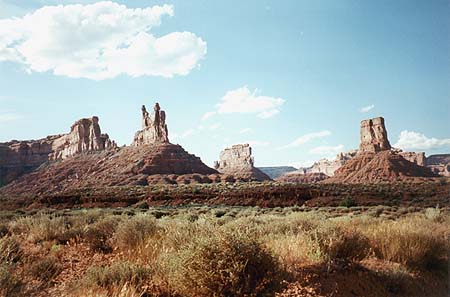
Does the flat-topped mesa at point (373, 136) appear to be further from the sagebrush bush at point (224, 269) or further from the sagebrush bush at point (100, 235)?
the sagebrush bush at point (224, 269)

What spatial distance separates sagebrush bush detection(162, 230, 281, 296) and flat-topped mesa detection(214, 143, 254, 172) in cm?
15865

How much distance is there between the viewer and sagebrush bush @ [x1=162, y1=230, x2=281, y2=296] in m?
4.64

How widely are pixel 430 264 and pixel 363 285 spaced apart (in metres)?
2.73

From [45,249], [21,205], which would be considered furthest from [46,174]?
[45,249]

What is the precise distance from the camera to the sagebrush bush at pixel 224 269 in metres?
4.64

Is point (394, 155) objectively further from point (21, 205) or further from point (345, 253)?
point (345, 253)

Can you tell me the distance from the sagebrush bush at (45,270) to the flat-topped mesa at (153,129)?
111m

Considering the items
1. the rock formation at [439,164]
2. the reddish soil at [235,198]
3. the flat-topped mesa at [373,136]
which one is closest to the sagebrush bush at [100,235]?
the reddish soil at [235,198]

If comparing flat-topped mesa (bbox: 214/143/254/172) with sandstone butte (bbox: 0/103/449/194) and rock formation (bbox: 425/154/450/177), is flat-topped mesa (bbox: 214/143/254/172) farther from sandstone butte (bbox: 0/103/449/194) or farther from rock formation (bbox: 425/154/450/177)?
rock formation (bbox: 425/154/450/177)

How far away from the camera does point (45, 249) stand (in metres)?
8.47

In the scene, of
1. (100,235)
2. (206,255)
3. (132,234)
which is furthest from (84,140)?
(206,255)

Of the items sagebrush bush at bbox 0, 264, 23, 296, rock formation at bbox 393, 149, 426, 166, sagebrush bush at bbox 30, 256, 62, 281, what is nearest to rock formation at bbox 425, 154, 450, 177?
rock formation at bbox 393, 149, 426, 166

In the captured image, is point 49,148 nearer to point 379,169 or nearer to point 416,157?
point 379,169

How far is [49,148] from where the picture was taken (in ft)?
469
